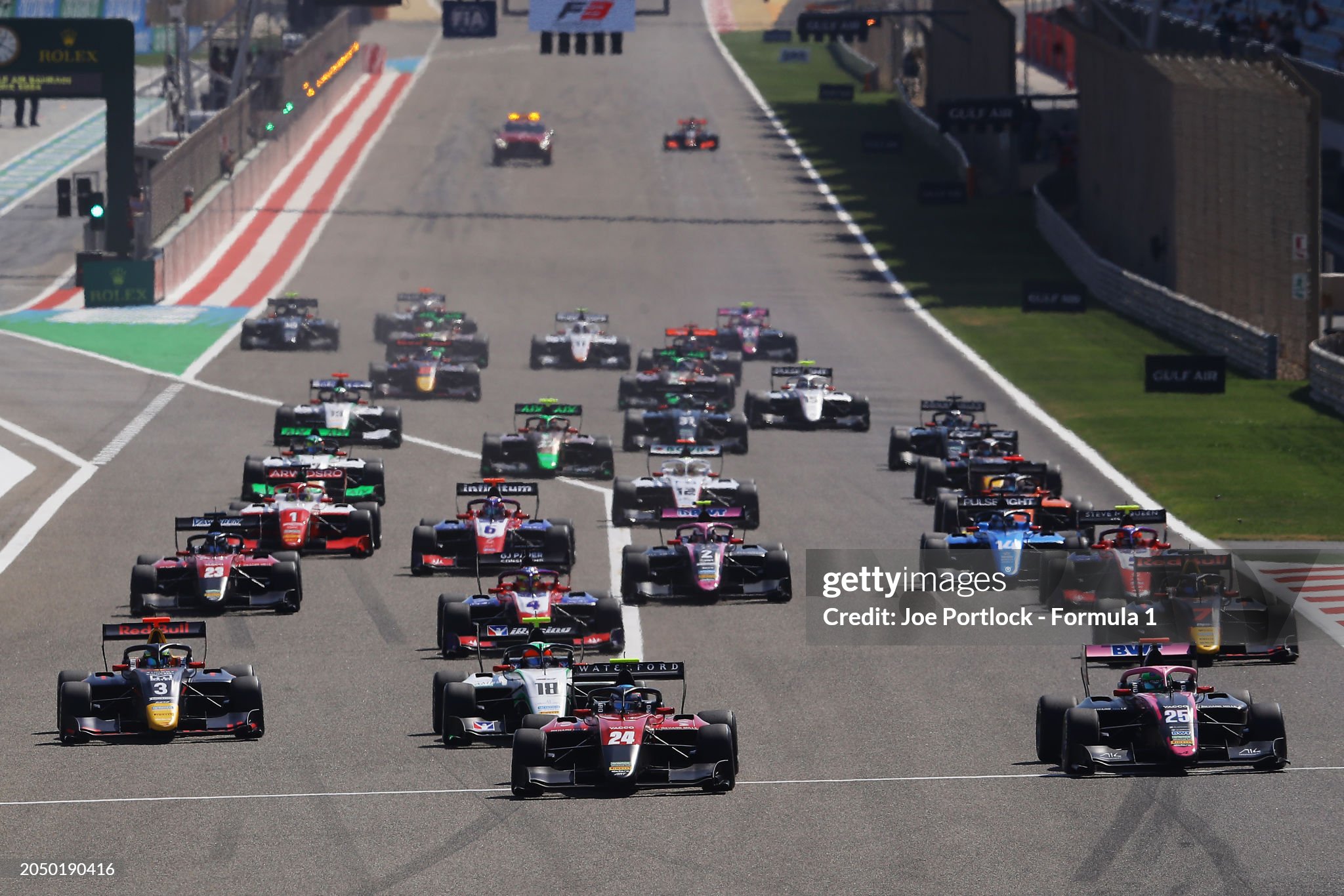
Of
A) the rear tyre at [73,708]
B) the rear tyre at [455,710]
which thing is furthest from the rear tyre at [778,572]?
the rear tyre at [73,708]

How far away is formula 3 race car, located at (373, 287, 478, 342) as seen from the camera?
183 feet

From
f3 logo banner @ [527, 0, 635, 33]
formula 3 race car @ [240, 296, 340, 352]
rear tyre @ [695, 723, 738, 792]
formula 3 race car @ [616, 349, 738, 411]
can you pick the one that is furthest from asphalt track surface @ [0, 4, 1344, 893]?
f3 logo banner @ [527, 0, 635, 33]

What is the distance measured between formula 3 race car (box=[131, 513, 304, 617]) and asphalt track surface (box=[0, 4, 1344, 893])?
0.38 m

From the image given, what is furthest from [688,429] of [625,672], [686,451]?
[625,672]

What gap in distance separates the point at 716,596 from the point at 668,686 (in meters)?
3.74

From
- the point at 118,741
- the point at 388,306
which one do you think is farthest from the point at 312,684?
the point at 388,306

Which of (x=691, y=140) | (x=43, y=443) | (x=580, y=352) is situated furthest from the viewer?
(x=691, y=140)

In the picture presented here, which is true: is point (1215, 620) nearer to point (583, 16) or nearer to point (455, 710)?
point (455, 710)

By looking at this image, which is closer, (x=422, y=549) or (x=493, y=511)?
(x=422, y=549)

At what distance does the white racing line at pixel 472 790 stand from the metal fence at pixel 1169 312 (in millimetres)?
30605

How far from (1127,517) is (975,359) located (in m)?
25.4

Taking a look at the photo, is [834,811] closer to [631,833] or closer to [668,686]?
[631,833]

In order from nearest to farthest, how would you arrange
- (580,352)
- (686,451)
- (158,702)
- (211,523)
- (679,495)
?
(158,702) < (211,523) < (679,495) < (686,451) < (580,352)

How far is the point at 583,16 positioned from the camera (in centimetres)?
8331
